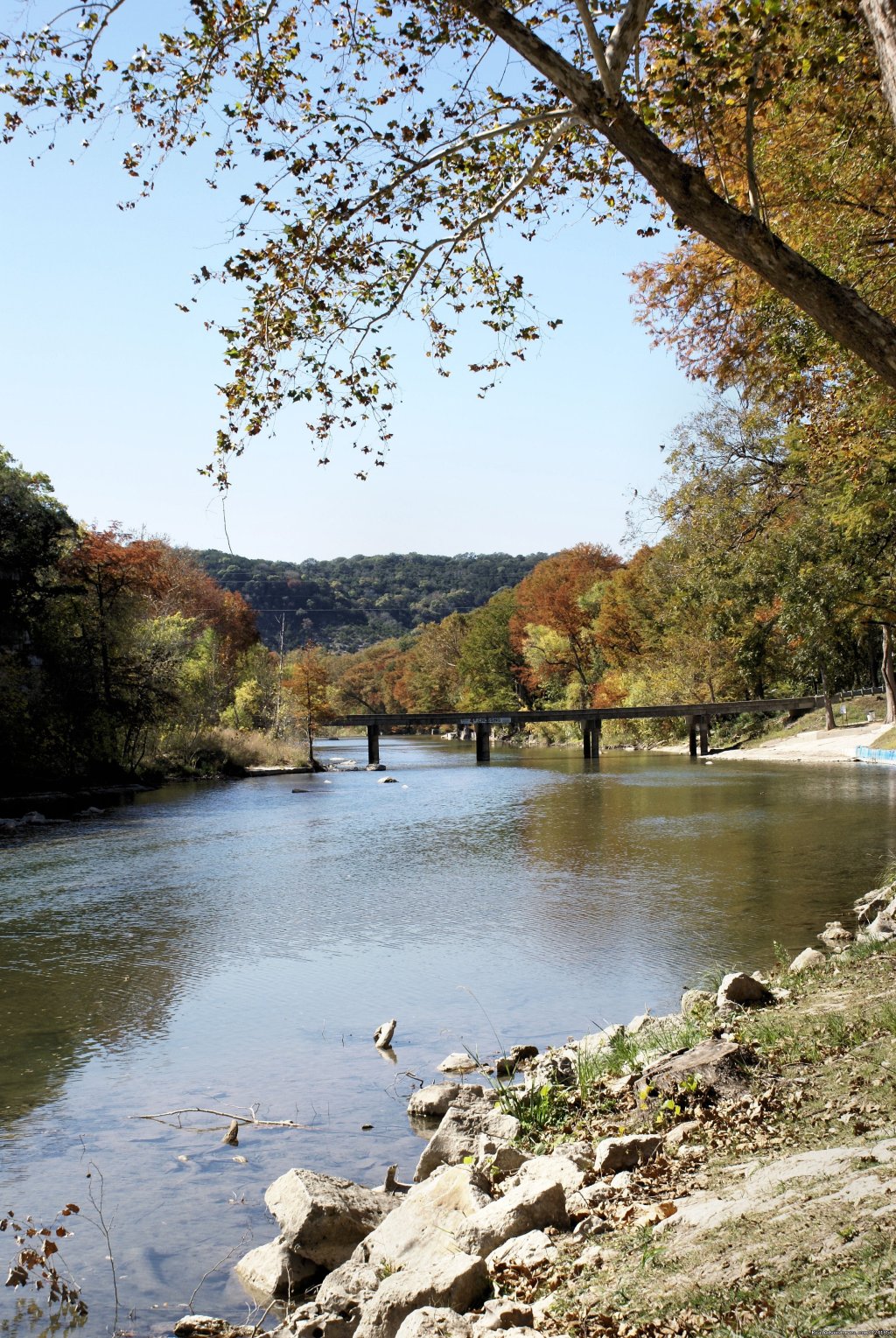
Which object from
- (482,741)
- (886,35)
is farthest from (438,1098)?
(482,741)

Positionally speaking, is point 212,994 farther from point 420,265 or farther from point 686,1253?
point 686,1253

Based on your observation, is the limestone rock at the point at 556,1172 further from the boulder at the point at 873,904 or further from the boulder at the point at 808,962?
the boulder at the point at 873,904

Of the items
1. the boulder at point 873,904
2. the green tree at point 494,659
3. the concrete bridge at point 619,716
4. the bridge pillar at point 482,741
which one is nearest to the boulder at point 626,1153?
the boulder at point 873,904

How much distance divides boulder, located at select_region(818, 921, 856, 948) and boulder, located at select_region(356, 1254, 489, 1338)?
7749 mm

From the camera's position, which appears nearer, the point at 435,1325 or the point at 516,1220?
the point at 435,1325

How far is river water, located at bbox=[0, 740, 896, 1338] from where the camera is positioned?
6.66 metres

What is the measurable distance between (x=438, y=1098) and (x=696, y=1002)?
224 centimetres

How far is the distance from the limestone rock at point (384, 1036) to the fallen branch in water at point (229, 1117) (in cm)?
160

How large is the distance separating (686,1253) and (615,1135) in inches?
67.1

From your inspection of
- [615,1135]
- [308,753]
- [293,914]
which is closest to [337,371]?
[615,1135]

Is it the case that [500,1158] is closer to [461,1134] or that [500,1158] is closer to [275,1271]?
[461,1134]

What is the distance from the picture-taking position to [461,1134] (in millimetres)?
6148

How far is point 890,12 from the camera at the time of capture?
4.76m

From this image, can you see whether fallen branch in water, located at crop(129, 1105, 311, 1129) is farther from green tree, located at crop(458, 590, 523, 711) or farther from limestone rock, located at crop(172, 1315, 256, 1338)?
green tree, located at crop(458, 590, 523, 711)
